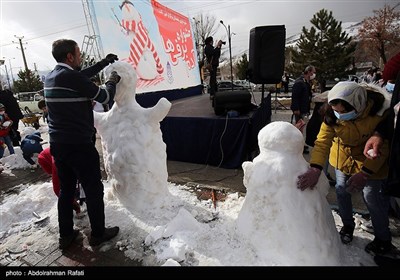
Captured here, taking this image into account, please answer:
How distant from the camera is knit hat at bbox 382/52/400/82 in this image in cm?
239

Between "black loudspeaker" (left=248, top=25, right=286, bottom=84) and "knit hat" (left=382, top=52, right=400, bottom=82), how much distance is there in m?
2.06

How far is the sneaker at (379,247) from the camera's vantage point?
81.2 inches

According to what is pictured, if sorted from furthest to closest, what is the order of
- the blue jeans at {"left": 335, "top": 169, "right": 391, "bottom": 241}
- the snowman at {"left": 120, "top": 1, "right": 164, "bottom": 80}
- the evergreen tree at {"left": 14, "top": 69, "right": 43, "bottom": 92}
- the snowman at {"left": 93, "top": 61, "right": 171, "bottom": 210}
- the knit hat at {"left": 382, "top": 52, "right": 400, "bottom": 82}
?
the evergreen tree at {"left": 14, "top": 69, "right": 43, "bottom": 92}
the snowman at {"left": 120, "top": 1, "right": 164, "bottom": 80}
the snowman at {"left": 93, "top": 61, "right": 171, "bottom": 210}
the knit hat at {"left": 382, "top": 52, "right": 400, "bottom": 82}
the blue jeans at {"left": 335, "top": 169, "right": 391, "bottom": 241}

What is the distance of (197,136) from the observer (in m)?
4.85

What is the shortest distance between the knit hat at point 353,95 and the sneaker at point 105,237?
7.93 ft

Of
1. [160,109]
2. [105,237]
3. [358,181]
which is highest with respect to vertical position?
[160,109]

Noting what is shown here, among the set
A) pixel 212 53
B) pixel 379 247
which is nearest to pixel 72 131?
pixel 379 247

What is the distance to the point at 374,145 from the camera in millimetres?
1762

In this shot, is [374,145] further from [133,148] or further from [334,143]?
[133,148]

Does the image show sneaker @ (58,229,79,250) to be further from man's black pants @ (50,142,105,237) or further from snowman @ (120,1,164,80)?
snowman @ (120,1,164,80)

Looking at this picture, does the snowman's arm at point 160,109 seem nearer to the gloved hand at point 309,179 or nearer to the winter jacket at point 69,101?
the winter jacket at point 69,101

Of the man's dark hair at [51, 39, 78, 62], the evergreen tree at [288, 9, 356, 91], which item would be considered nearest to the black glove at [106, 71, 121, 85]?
the man's dark hair at [51, 39, 78, 62]

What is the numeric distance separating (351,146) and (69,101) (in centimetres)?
246
